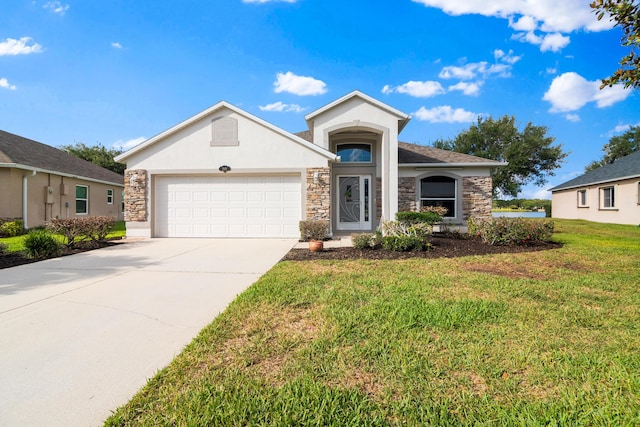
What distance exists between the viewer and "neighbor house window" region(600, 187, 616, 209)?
18.6 metres

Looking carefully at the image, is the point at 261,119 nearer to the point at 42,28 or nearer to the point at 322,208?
the point at 322,208

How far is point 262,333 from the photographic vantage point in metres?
3.07

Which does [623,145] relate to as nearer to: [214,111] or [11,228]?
[214,111]

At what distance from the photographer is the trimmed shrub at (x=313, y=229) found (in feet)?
33.0

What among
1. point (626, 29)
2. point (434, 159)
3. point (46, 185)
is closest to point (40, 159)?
point (46, 185)

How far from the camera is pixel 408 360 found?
2516mm

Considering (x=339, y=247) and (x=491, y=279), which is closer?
(x=491, y=279)

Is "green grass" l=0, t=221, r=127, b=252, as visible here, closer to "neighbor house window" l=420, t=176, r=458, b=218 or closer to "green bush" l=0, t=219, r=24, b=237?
"green bush" l=0, t=219, r=24, b=237

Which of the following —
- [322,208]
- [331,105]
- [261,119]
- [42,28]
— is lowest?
[322,208]

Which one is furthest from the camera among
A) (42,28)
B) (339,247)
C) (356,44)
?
(356,44)

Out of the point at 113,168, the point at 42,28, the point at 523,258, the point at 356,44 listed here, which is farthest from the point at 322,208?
the point at 113,168

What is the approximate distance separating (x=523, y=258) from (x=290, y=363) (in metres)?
7.06

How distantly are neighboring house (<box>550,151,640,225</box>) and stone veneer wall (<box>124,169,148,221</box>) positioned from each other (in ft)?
81.0

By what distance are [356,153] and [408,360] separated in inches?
466
